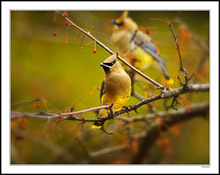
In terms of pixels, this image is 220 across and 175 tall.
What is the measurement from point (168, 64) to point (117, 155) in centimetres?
90

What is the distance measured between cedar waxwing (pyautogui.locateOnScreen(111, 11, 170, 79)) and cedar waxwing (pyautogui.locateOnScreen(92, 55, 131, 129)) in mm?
394

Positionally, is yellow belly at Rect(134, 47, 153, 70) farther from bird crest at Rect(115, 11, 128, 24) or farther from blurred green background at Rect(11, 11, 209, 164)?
bird crest at Rect(115, 11, 128, 24)

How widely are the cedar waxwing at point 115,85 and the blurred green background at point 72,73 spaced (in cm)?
38

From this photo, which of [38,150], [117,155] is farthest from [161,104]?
[38,150]

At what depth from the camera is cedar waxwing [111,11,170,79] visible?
1.94 m

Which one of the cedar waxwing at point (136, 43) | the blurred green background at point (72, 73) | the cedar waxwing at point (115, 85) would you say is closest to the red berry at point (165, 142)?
the blurred green background at point (72, 73)

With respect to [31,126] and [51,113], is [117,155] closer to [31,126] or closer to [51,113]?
[31,126]

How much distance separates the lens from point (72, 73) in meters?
2.31

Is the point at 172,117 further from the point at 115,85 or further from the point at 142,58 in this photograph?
the point at 115,85

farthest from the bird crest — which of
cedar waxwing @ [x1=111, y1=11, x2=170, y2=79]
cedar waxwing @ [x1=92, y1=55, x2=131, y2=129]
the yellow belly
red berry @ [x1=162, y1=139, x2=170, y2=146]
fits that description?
red berry @ [x1=162, y1=139, x2=170, y2=146]

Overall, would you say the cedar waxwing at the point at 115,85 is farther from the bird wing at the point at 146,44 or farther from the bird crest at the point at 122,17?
the bird crest at the point at 122,17

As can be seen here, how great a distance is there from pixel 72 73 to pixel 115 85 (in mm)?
897

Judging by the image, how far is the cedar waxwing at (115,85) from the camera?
147cm

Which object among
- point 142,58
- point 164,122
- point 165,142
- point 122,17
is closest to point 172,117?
point 164,122
